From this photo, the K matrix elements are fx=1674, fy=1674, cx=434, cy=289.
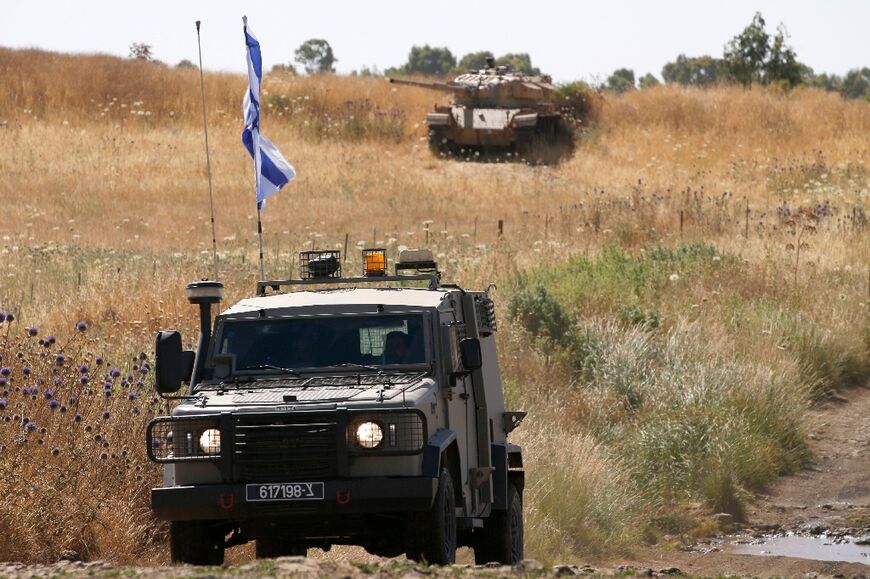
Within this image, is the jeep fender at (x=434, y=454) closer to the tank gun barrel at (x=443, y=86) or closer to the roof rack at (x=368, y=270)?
the roof rack at (x=368, y=270)

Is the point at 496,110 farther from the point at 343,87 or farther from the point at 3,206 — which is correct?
the point at 3,206

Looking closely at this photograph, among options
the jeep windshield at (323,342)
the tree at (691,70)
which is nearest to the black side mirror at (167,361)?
the jeep windshield at (323,342)

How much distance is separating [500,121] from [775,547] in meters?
28.8

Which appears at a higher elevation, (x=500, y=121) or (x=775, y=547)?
(x=500, y=121)

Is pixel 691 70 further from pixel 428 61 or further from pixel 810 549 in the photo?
pixel 810 549

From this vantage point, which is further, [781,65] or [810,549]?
[781,65]

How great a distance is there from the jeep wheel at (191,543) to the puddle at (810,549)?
6372mm

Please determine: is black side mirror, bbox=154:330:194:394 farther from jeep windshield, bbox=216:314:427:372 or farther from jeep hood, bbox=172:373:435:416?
jeep windshield, bbox=216:314:427:372

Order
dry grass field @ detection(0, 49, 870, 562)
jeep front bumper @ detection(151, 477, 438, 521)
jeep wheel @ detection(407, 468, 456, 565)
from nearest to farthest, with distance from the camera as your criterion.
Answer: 1. jeep front bumper @ detection(151, 477, 438, 521)
2. jeep wheel @ detection(407, 468, 456, 565)
3. dry grass field @ detection(0, 49, 870, 562)

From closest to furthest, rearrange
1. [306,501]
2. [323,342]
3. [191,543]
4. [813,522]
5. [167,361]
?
[306,501], [191,543], [167,361], [323,342], [813,522]

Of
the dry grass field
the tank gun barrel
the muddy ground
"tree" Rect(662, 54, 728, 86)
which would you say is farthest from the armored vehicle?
"tree" Rect(662, 54, 728, 86)

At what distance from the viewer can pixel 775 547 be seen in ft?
47.4

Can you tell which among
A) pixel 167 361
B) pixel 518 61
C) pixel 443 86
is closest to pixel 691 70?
pixel 518 61

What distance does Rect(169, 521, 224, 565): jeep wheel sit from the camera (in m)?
8.87
